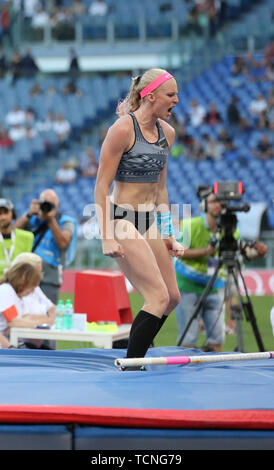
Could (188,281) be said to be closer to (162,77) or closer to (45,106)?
(162,77)

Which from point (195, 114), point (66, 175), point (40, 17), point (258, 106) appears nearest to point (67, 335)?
point (66, 175)

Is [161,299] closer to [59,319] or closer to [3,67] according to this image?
[59,319]

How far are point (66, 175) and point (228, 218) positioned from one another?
36.2ft

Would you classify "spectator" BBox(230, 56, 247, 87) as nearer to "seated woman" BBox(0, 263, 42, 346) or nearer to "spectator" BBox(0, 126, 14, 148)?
"spectator" BBox(0, 126, 14, 148)

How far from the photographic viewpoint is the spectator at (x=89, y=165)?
17.0 metres

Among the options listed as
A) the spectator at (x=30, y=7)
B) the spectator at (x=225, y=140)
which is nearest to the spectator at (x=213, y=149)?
the spectator at (x=225, y=140)

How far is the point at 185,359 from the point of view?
4273mm

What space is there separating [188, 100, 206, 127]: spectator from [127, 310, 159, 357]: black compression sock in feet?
44.5

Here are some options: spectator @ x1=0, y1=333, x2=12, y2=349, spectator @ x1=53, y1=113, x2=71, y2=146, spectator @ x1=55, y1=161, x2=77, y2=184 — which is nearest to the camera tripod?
spectator @ x1=0, y1=333, x2=12, y2=349

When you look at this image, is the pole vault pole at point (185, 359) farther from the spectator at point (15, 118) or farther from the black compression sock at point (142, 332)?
the spectator at point (15, 118)

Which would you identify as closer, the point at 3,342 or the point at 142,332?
the point at 142,332

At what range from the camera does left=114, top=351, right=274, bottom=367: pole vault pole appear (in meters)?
3.99

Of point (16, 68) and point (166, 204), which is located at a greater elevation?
point (16, 68)

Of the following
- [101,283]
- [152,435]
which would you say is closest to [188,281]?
[101,283]
